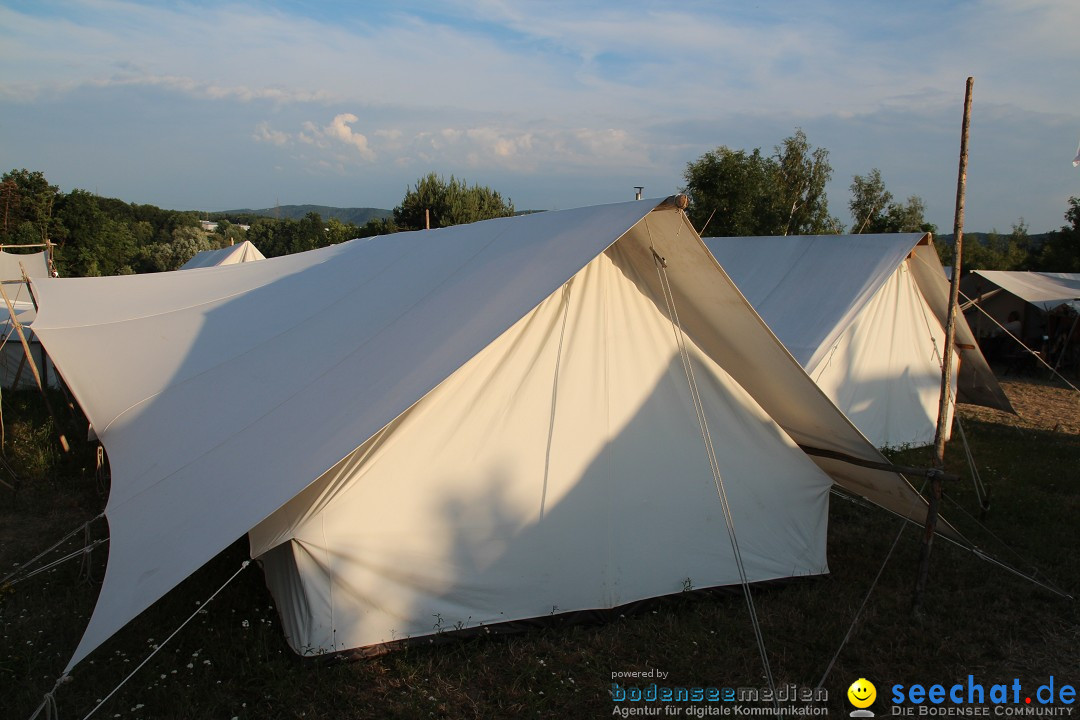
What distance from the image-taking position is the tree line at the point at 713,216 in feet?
56.4

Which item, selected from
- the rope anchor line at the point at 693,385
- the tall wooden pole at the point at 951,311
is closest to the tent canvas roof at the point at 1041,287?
the tall wooden pole at the point at 951,311

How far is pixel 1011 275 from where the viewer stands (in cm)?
1327

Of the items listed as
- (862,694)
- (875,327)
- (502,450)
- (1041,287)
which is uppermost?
(1041,287)

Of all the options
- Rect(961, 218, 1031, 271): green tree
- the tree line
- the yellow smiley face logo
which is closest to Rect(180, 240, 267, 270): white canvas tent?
the tree line

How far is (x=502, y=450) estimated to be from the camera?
10.4 ft

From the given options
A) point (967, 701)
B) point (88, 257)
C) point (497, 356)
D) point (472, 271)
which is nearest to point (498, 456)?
point (497, 356)

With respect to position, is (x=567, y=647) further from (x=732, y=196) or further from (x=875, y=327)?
(x=732, y=196)

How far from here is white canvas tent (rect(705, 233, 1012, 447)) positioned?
6535 millimetres

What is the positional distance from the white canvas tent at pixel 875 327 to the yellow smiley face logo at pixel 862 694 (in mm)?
3693

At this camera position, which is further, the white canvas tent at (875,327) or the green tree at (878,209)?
the green tree at (878,209)

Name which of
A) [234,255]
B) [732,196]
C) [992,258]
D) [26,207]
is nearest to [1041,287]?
[732,196]

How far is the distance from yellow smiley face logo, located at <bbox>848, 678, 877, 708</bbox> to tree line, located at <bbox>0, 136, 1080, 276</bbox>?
445 inches

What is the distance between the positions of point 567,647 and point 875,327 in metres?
5.13

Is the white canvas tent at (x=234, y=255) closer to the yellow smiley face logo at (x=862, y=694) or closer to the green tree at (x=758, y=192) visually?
the green tree at (x=758, y=192)
